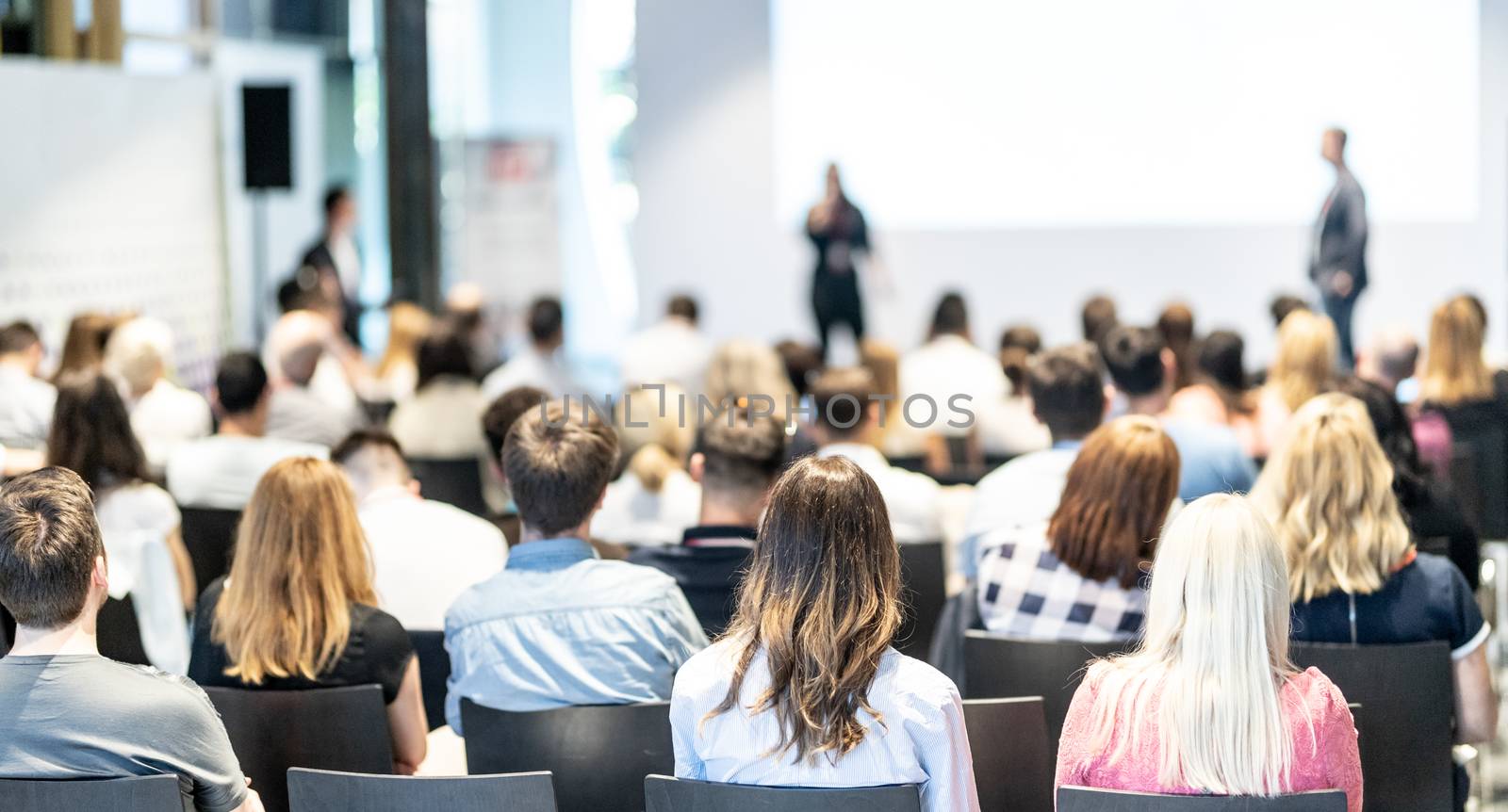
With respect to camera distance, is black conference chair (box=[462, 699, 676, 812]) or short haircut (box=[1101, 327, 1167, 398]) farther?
short haircut (box=[1101, 327, 1167, 398])

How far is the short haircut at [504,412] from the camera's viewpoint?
3.86 m

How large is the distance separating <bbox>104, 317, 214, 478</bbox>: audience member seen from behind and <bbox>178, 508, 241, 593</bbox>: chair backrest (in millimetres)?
1109

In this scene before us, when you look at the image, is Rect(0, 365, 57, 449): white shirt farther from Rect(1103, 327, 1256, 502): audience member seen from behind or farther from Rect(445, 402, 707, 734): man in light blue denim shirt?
Rect(1103, 327, 1256, 502): audience member seen from behind

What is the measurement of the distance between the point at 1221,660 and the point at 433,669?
1.86m

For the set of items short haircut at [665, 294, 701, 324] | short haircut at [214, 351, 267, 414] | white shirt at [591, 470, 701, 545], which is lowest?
white shirt at [591, 470, 701, 545]

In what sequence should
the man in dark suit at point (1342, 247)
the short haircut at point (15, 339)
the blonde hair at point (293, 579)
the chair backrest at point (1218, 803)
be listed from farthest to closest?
the man in dark suit at point (1342, 247)
the short haircut at point (15, 339)
the blonde hair at point (293, 579)
the chair backrest at point (1218, 803)

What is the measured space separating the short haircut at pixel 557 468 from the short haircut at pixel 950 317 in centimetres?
444

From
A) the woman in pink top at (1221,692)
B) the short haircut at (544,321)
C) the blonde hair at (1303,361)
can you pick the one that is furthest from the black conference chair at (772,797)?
the short haircut at (544,321)

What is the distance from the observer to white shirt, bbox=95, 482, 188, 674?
393 cm

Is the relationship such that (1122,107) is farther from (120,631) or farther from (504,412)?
(120,631)

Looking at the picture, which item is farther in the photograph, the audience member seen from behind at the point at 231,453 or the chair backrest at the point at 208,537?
the audience member seen from behind at the point at 231,453

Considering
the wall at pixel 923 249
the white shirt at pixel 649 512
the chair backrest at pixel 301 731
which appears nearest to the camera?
the chair backrest at pixel 301 731

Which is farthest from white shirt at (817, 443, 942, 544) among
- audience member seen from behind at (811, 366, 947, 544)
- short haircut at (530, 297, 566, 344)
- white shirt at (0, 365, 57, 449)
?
white shirt at (0, 365, 57, 449)

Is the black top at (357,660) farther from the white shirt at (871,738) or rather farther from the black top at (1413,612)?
the black top at (1413,612)
